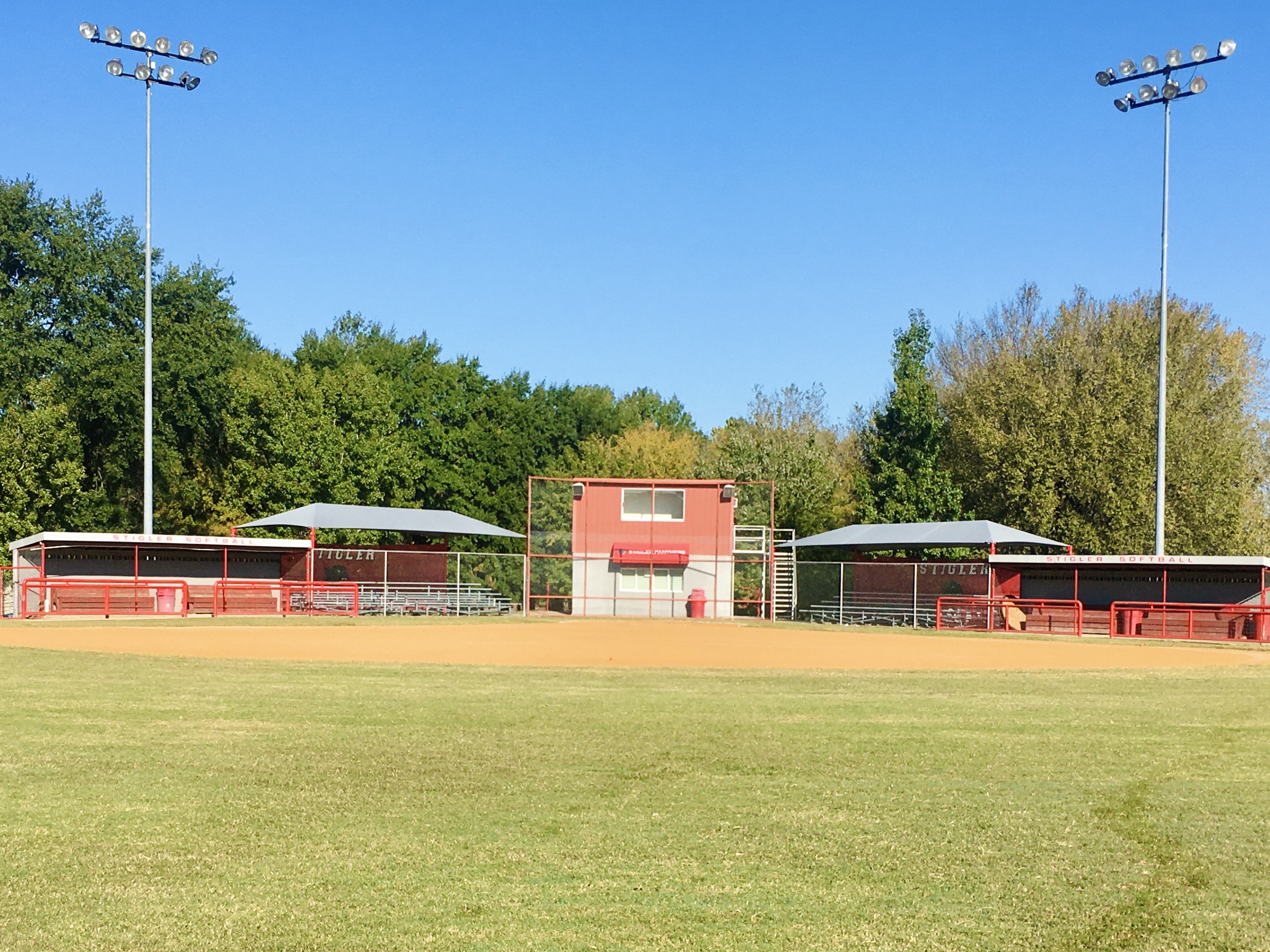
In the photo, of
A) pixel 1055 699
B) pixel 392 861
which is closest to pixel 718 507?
pixel 1055 699

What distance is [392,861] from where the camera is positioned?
7.57 metres

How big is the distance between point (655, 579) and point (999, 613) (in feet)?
41.0

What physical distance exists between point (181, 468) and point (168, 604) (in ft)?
79.8

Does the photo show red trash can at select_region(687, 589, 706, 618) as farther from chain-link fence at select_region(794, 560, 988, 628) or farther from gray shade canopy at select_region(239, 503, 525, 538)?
gray shade canopy at select_region(239, 503, 525, 538)

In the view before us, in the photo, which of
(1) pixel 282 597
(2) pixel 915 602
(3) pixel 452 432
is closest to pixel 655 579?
(2) pixel 915 602

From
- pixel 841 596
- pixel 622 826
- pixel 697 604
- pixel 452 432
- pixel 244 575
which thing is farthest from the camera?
pixel 452 432

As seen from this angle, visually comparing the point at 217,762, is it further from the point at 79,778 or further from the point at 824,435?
the point at 824,435

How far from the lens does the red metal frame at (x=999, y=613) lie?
130 ft

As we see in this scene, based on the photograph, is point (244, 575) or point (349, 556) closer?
point (244, 575)

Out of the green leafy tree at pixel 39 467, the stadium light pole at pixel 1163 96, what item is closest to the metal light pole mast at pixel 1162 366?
the stadium light pole at pixel 1163 96

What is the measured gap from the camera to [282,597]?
4088cm

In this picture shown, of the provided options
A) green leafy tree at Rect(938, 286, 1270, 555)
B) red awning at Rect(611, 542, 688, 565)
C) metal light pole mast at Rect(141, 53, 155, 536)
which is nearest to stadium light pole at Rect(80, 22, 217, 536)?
metal light pole mast at Rect(141, 53, 155, 536)

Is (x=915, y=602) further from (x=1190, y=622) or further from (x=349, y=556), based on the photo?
(x=349, y=556)

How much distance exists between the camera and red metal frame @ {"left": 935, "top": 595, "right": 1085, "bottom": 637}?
3956 cm
